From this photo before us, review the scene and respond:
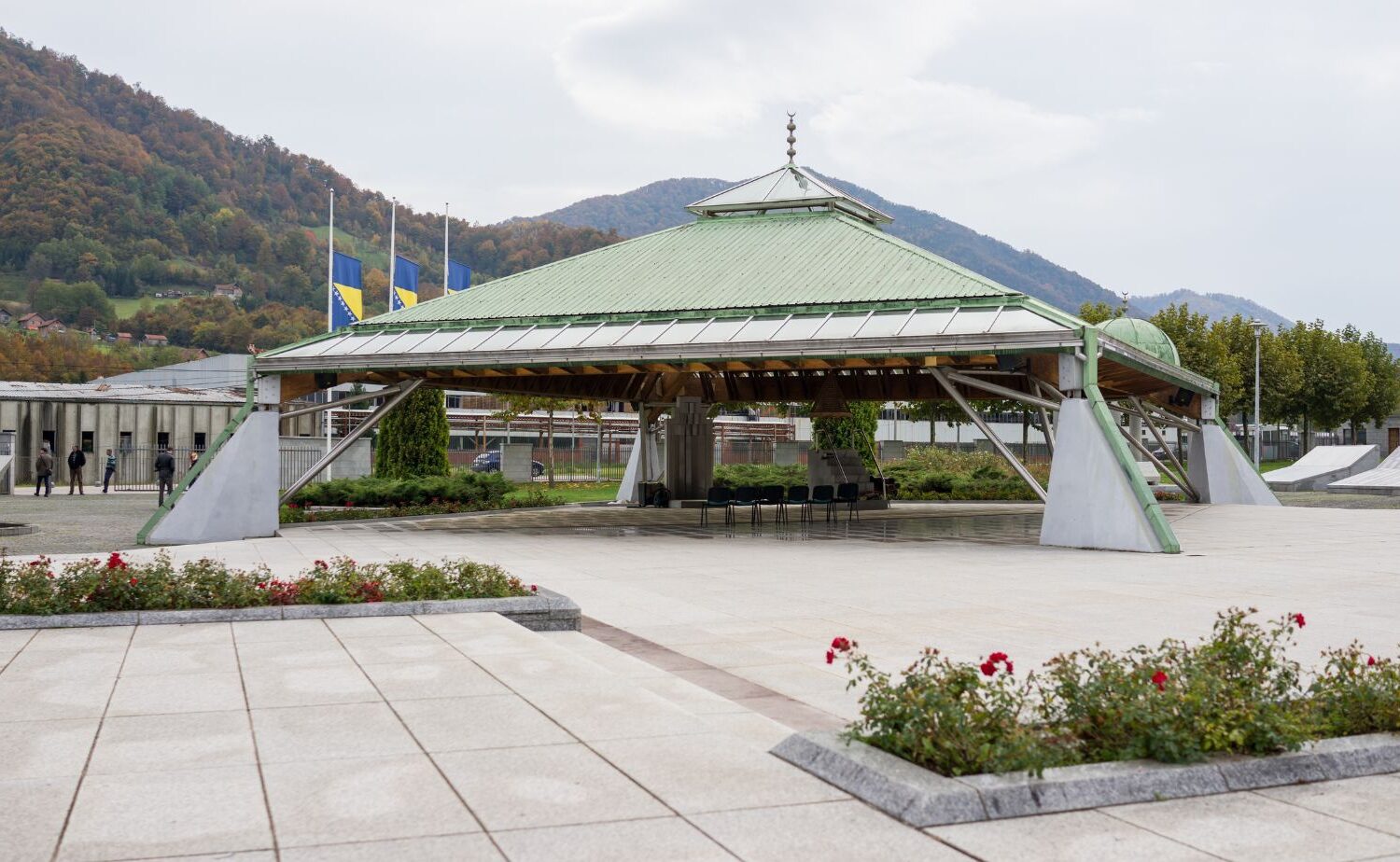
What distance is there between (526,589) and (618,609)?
1261 mm

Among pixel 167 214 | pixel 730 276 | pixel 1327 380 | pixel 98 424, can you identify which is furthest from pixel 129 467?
pixel 167 214

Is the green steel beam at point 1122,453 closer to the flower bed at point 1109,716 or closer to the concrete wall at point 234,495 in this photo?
the flower bed at point 1109,716

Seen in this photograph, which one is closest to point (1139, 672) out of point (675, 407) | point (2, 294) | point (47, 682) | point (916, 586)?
point (47, 682)

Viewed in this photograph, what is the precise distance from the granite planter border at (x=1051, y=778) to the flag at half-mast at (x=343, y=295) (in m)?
36.5

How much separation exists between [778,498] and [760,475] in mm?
15583

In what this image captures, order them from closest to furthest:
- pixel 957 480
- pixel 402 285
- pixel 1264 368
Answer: pixel 957 480 < pixel 402 285 < pixel 1264 368

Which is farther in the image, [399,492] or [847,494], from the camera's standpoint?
[399,492]

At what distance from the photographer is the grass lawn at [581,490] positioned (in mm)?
40688

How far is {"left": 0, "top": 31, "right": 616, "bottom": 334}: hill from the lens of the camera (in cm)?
11469

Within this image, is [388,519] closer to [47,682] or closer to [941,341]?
[941,341]

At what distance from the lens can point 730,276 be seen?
26.3 metres

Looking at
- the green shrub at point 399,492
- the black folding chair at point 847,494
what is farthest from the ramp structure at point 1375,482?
the green shrub at point 399,492

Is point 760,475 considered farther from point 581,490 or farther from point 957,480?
point 581,490

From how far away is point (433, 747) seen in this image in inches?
255
